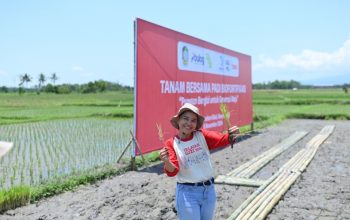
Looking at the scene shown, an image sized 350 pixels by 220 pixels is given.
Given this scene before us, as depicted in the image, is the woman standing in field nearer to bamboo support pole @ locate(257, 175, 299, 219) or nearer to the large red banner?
bamboo support pole @ locate(257, 175, 299, 219)

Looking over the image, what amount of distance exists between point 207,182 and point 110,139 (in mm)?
8462

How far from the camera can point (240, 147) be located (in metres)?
10.6

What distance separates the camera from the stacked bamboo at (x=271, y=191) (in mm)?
4512

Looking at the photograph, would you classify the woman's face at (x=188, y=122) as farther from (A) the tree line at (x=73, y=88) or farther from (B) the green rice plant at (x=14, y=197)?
(A) the tree line at (x=73, y=88)

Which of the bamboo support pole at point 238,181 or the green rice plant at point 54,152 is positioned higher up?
the green rice plant at point 54,152

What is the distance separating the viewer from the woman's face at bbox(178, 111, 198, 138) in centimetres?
300

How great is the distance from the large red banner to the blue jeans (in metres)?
3.89

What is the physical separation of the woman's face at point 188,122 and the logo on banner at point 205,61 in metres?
5.94

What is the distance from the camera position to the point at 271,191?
17.9 feet

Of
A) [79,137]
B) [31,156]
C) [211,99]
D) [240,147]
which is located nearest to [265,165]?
A: [240,147]

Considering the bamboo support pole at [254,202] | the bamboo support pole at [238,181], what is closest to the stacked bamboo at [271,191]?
the bamboo support pole at [254,202]

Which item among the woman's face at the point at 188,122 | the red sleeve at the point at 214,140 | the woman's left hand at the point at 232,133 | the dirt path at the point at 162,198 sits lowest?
the dirt path at the point at 162,198

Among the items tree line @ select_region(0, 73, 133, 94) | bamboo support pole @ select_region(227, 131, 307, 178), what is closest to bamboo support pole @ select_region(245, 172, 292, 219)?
bamboo support pole @ select_region(227, 131, 307, 178)

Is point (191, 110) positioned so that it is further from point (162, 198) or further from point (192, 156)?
point (162, 198)
